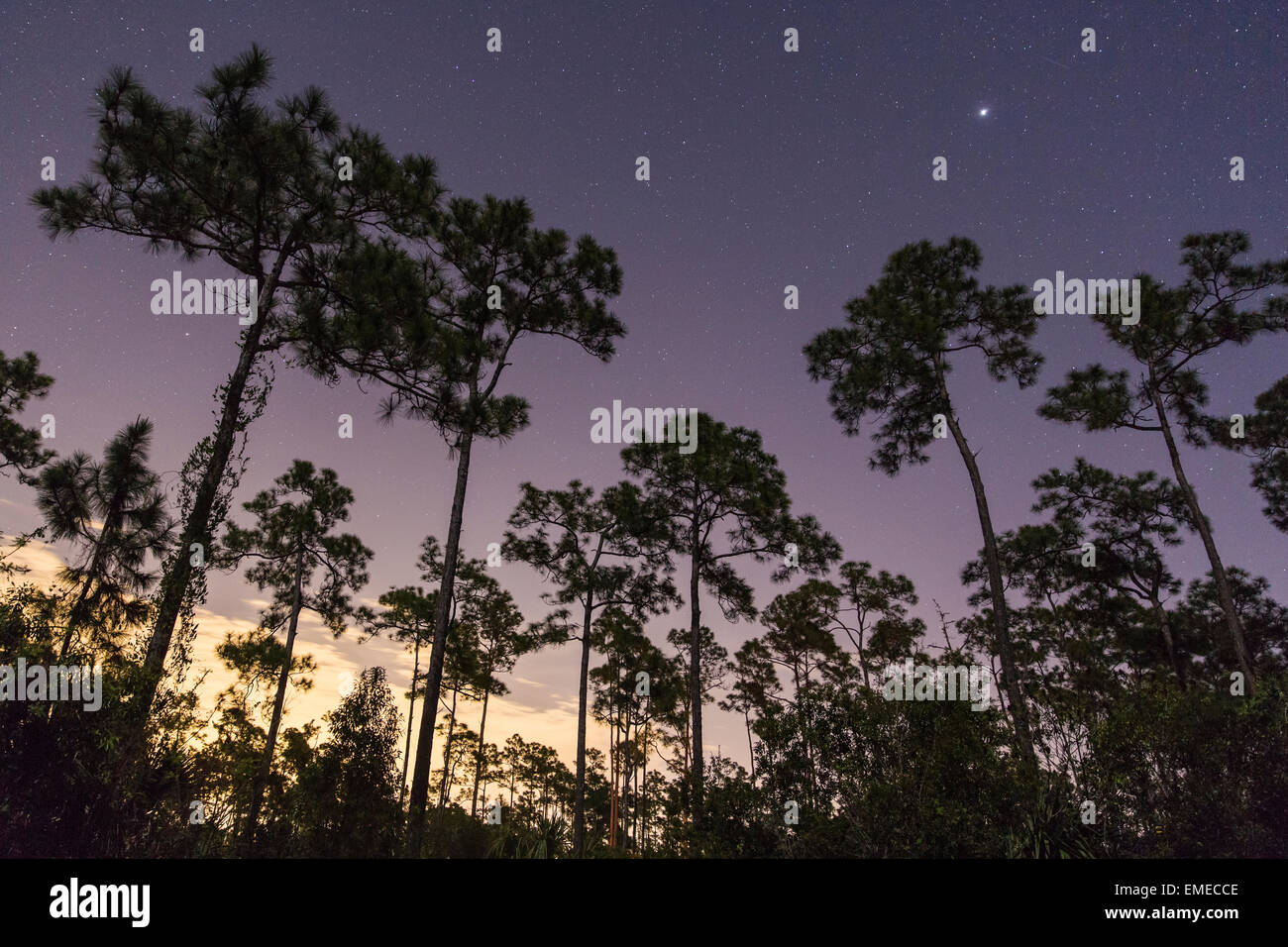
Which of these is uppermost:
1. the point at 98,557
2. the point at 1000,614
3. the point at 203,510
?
the point at 203,510

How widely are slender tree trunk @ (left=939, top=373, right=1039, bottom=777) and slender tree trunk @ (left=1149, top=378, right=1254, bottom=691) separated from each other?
7188 mm

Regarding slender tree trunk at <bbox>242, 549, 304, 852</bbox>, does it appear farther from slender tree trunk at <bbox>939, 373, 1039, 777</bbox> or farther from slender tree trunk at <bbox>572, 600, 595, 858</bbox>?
slender tree trunk at <bbox>939, 373, 1039, 777</bbox>

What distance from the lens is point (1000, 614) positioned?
15.4 m

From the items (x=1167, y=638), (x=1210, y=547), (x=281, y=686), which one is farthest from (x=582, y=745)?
(x=1167, y=638)

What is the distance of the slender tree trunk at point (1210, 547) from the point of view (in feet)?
57.4

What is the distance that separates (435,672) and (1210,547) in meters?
24.2

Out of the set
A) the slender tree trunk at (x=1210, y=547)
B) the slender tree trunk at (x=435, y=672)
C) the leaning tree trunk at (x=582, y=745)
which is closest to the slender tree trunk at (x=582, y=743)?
the leaning tree trunk at (x=582, y=745)

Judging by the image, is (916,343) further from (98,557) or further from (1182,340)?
(98,557)

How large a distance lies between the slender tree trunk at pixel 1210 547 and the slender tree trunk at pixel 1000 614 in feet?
23.6

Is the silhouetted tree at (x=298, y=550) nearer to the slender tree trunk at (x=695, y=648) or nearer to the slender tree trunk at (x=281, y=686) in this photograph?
the slender tree trunk at (x=281, y=686)

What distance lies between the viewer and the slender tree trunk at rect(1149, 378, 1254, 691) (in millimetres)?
17484

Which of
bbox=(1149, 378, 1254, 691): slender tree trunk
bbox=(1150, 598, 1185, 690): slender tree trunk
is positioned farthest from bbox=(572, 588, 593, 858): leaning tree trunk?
bbox=(1150, 598, 1185, 690): slender tree trunk

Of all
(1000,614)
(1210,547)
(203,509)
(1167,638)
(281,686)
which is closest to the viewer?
(203,509)
